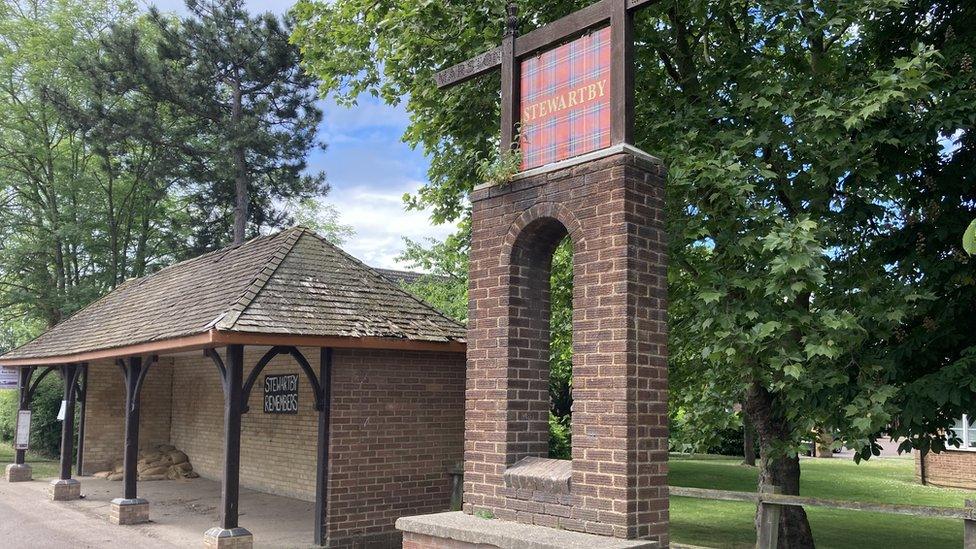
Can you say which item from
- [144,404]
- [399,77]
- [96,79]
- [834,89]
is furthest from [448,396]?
[96,79]

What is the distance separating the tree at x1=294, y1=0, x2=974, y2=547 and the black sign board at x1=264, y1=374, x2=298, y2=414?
202 inches

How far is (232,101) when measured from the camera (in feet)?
88.6

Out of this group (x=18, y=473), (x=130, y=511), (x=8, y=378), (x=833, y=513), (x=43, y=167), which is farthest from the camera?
(x=43, y=167)

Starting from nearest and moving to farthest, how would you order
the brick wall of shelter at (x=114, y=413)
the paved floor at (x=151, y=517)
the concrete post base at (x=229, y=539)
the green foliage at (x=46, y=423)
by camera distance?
the concrete post base at (x=229, y=539) < the paved floor at (x=151, y=517) < the brick wall of shelter at (x=114, y=413) < the green foliage at (x=46, y=423)

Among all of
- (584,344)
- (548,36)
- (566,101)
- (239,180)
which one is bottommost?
(584,344)

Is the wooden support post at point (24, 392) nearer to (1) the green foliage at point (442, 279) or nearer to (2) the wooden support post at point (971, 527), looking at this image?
(1) the green foliage at point (442, 279)

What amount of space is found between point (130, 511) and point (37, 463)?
40.4 feet

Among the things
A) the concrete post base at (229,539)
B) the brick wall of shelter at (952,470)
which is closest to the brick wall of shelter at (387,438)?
the concrete post base at (229,539)

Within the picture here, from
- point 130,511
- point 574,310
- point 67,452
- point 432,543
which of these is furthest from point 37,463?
point 574,310

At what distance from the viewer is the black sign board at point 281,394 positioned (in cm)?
1424

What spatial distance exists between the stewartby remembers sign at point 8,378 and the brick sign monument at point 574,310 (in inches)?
664

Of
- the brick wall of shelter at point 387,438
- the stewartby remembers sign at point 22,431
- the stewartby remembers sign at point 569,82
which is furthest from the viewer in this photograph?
the stewartby remembers sign at point 22,431

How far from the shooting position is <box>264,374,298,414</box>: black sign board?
14242mm

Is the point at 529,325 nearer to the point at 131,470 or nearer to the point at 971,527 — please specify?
the point at 971,527
